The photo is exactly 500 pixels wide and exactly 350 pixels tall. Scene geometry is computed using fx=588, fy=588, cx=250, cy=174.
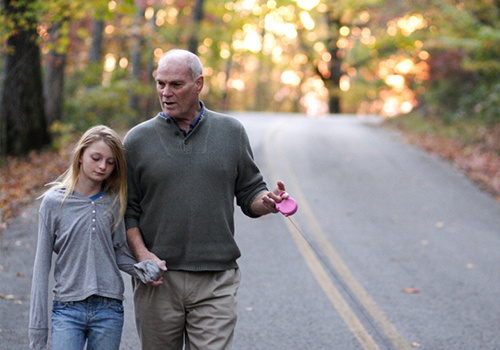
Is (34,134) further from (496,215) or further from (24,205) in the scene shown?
(496,215)

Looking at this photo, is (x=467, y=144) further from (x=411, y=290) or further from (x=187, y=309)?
(x=187, y=309)

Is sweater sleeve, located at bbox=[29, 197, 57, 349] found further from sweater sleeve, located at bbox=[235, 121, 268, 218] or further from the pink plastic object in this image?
the pink plastic object

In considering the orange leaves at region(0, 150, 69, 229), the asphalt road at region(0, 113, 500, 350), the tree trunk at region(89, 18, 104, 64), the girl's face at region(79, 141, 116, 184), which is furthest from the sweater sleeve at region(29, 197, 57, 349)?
the tree trunk at region(89, 18, 104, 64)

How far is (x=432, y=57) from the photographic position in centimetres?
2189

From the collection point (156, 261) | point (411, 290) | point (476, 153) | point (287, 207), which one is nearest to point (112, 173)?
point (156, 261)

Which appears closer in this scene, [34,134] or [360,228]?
[360,228]

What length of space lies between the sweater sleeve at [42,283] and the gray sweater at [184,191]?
428mm

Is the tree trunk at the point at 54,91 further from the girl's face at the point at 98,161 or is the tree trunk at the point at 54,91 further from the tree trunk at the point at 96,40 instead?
the girl's face at the point at 98,161

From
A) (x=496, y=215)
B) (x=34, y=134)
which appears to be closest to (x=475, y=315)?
(x=496, y=215)

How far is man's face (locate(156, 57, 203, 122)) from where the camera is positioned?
323 cm

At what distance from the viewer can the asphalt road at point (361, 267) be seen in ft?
17.9

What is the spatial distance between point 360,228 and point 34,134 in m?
8.40

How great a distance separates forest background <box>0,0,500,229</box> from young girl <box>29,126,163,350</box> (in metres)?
6.27

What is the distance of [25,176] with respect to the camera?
11836mm
